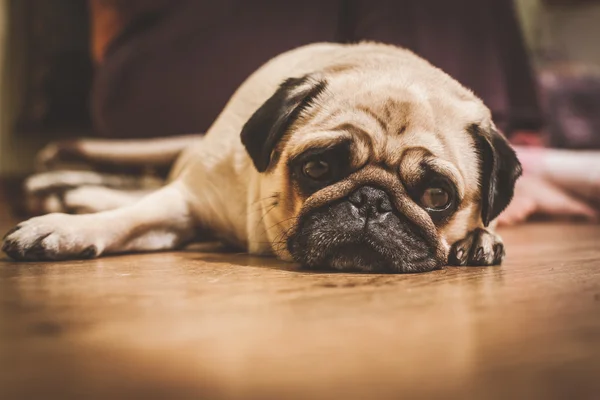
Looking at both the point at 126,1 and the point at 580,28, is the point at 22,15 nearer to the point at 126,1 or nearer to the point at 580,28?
the point at 126,1

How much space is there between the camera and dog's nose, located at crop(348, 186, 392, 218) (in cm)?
175

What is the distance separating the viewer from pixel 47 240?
6.19ft

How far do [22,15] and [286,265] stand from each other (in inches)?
177

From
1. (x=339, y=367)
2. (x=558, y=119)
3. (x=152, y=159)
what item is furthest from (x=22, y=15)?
(x=339, y=367)

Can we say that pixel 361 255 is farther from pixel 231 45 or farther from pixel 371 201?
pixel 231 45

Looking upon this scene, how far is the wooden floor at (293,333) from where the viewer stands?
0.88m

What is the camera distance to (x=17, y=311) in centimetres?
129

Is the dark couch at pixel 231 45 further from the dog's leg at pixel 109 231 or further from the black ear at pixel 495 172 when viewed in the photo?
the black ear at pixel 495 172

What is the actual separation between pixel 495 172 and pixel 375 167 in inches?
15.2

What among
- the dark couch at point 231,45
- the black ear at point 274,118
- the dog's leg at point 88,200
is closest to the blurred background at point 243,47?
the dark couch at point 231,45

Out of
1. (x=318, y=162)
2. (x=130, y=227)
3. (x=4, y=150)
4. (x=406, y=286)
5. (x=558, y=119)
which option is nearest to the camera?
(x=406, y=286)

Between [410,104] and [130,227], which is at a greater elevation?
[410,104]

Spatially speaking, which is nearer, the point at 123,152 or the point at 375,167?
the point at 375,167

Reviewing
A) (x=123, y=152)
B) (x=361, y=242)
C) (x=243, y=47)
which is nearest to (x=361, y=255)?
(x=361, y=242)
